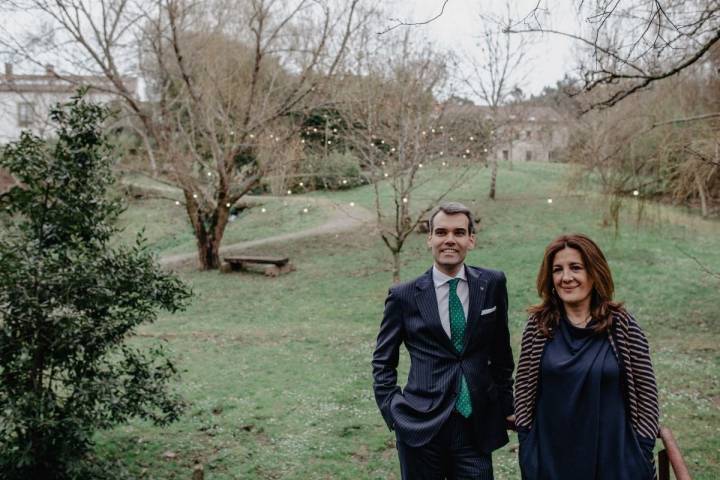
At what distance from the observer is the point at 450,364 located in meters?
3.12

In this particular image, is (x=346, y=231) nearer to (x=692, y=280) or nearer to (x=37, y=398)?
(x=692, y=280)

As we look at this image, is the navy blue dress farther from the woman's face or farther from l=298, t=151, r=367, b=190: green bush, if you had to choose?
l=298, t=151, r=367, b=190: green bush

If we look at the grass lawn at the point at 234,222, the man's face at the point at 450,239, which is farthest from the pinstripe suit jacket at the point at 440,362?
the grass lawn at the point at 234,222

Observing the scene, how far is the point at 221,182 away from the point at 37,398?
13.8 meters

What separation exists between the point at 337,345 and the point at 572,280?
816 cm

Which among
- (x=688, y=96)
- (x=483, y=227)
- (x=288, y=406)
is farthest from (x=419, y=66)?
(x=288, y=406)

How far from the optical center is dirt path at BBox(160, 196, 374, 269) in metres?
20.9

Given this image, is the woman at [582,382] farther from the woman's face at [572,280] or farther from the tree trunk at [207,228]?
the tree trunk at [207,228]

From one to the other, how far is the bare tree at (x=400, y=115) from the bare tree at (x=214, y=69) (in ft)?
4.44

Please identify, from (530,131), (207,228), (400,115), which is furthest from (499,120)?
(530,131)

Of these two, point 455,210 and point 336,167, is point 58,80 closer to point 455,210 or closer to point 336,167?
point 336,167

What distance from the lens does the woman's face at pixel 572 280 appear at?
286 cm

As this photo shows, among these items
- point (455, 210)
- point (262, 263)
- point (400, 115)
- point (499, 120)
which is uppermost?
point (499, 120)

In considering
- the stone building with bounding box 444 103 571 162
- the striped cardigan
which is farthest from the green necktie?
the stone building with bounding box 444 103 571 162
